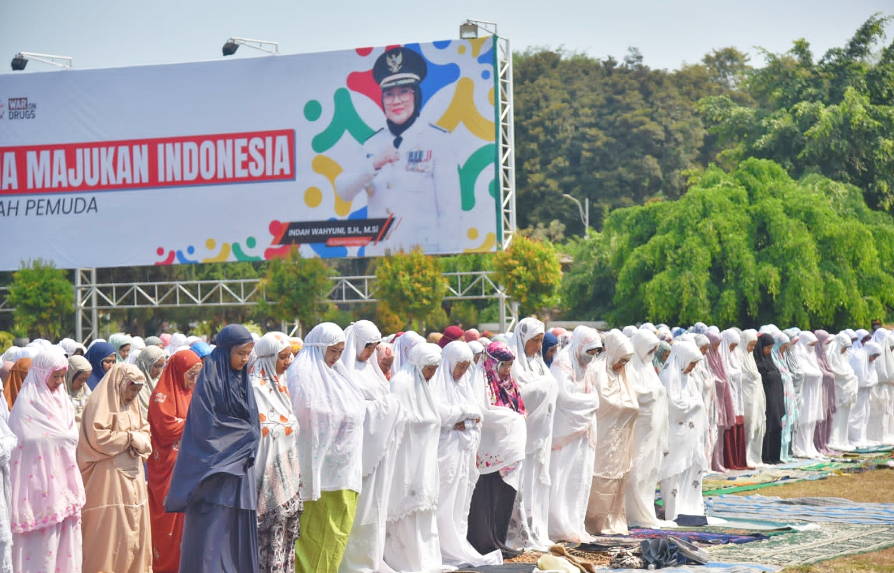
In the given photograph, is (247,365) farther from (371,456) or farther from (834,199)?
(834,199)

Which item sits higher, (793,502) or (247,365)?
(247,365)

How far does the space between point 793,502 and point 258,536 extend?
201 inches

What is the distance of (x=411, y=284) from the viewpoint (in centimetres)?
2139

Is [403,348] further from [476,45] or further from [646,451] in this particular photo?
[476,45]

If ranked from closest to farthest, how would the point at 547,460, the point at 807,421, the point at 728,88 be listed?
the point at 547,460 < the point at 807,421 < the point at 728,88

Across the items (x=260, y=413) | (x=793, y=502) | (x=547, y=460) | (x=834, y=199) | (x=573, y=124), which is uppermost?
(x=573, y=124)

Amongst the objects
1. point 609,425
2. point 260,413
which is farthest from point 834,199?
point 260,413

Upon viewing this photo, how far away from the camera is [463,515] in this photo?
707 cm

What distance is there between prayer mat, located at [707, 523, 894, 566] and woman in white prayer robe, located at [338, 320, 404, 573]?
2031 millimetres

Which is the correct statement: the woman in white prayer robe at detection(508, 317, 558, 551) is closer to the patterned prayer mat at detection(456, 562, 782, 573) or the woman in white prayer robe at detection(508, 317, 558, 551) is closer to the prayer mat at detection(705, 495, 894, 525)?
the patterned prayer mat at detection(456, 562, 782, 573)

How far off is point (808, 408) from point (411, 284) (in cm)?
955

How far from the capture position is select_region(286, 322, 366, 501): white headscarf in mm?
6113

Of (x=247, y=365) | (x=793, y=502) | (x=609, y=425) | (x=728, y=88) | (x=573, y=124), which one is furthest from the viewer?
(x=728, y=88)

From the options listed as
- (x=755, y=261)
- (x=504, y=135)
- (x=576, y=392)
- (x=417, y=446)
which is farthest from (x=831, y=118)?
(x=417, y=446)
